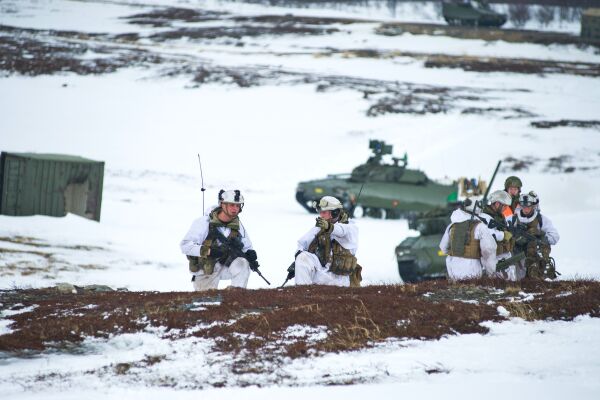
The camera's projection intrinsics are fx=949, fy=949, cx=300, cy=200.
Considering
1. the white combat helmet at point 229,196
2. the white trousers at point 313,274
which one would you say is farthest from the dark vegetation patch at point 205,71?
the white combat helmet at point 229,196

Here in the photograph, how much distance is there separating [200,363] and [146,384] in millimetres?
575

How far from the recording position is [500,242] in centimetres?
1236

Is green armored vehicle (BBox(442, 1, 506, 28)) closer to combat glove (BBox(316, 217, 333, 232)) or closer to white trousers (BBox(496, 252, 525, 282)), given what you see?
white trousers (BBox(496, 252, 525, 282))

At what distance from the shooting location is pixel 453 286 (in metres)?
10.3

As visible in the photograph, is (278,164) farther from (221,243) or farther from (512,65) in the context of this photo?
(221,243)

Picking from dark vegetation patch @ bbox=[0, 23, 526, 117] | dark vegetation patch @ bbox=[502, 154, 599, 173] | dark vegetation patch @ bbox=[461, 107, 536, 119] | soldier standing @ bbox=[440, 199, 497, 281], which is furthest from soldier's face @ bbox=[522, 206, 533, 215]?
dark vegetation patch @ bbox=[0, 23, 526, 117]

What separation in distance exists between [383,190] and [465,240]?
15.0 m

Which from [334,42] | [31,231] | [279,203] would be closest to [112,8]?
[334,42]

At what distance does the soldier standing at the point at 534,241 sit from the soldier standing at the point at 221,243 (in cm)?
394

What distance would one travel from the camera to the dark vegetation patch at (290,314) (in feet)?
26.0

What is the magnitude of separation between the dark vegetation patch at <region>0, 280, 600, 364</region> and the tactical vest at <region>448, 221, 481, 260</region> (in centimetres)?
160

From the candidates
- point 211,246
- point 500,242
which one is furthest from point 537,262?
point 211,246

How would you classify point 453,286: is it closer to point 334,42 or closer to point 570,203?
point 570,203

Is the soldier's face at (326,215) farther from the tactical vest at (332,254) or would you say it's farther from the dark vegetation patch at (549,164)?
the dark vegetation patch at (549,164)
